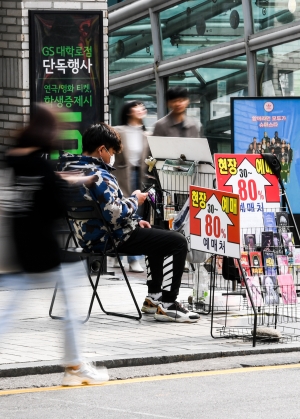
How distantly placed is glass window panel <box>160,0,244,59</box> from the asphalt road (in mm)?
10286

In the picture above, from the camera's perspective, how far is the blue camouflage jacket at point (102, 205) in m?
8.51

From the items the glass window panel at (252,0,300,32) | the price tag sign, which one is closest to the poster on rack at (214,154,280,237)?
the price tag sign

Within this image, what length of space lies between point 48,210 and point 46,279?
0.40 metres

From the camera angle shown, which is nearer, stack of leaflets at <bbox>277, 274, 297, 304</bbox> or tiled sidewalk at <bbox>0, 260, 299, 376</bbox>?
tiled sidewalk at <bbox>0, 260, 299, 376</bbox>

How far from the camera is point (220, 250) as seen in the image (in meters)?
8.30

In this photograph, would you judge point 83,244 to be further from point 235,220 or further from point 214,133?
point 214,133

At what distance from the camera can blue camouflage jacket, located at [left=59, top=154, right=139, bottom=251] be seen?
851cm

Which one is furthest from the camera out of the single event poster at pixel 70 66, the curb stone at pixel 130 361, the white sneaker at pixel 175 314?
the single event poster at pixel 70 66

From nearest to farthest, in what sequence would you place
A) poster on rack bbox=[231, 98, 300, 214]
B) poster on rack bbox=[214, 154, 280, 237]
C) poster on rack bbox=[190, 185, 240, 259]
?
poster on rack bbox=[190, 185, 240, 259]
poster on rack bbox=[214, 154, 280, 237]
poster on rack bbox=[231, 98, 300, 214]

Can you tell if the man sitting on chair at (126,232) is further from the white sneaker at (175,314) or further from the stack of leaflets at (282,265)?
the stack of leaflets at (282,265)

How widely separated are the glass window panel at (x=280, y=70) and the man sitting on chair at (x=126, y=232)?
288 inches

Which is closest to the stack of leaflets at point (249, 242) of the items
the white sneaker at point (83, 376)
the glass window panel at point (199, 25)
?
the white sneaker at point (83, 376)

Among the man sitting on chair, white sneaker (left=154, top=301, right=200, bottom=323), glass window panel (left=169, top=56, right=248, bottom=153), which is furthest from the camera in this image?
glass window panel (left=169, top=56, right=248, bottom=153)

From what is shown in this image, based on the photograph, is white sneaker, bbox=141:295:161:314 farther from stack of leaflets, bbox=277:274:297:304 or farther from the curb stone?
the curb stone
